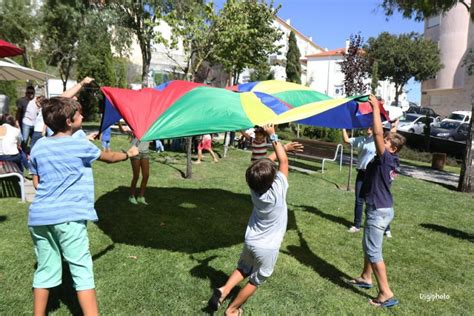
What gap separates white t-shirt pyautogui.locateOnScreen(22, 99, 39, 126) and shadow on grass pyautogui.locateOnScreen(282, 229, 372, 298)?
7.20 metres

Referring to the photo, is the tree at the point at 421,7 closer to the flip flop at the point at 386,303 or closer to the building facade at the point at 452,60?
the flip flop at the point at 386,303

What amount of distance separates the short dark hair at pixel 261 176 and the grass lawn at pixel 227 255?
3.80 feet

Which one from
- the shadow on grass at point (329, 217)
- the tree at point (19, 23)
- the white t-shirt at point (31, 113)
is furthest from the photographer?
the tree at point (19, 23)

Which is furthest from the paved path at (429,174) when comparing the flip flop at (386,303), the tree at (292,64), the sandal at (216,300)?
the tree at (292,64)

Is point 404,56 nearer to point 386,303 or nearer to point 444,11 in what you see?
point 444,11

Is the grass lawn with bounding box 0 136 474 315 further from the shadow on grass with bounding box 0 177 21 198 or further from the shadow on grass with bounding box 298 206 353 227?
the shadow on grass with bounding box 0 177 21 198

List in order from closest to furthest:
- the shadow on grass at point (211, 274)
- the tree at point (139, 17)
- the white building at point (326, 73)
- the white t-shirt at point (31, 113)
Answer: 1. the shadow on grass at point (211, 274)
2. the white t-shirt at point (31, 113)
3. the tree at point (139, 17)
4. the white building at point (326, 73)

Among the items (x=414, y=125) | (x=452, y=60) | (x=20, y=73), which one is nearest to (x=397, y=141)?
(x=20, y=73)

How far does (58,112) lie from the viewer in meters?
2.69

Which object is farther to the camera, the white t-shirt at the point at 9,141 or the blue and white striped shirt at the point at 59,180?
the white t-shirt at the point at 9,141

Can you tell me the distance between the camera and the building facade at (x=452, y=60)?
127 ft

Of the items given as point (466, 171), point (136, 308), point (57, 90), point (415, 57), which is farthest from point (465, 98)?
point (136, 308)

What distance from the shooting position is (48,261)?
281 cm

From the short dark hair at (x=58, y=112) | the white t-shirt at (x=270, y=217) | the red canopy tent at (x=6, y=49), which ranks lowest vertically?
the white t-shirt at (x=270, y=217)
